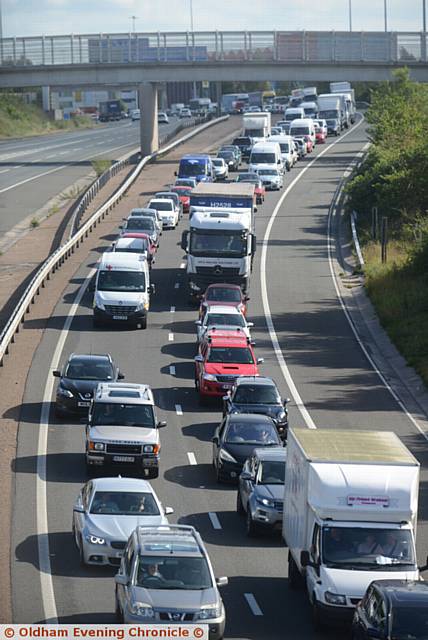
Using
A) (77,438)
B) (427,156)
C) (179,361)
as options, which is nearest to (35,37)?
(427,156)

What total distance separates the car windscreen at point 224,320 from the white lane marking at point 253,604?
20965 millimetres

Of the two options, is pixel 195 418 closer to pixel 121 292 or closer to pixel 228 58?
pixel 121 292

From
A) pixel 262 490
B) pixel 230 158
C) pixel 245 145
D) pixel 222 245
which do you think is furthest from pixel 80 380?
pixel 245 145

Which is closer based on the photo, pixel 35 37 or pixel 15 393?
pixel 15 393

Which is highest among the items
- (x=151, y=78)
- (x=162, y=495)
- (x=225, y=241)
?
(x=151, y=78)

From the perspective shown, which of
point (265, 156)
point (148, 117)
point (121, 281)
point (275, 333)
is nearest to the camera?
point (121, 281)

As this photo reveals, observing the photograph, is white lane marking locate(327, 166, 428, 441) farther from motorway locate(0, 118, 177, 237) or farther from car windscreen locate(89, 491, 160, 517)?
motorway locate(0, 118, 177, 237)

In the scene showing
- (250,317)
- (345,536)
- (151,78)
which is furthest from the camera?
(151,78)

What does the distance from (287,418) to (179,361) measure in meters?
9.03

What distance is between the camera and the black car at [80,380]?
1329 inches

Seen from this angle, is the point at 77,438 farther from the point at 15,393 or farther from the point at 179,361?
the point at 179,361

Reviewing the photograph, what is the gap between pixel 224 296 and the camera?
46.5 metres

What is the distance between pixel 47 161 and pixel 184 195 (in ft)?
134

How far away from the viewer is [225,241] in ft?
162
